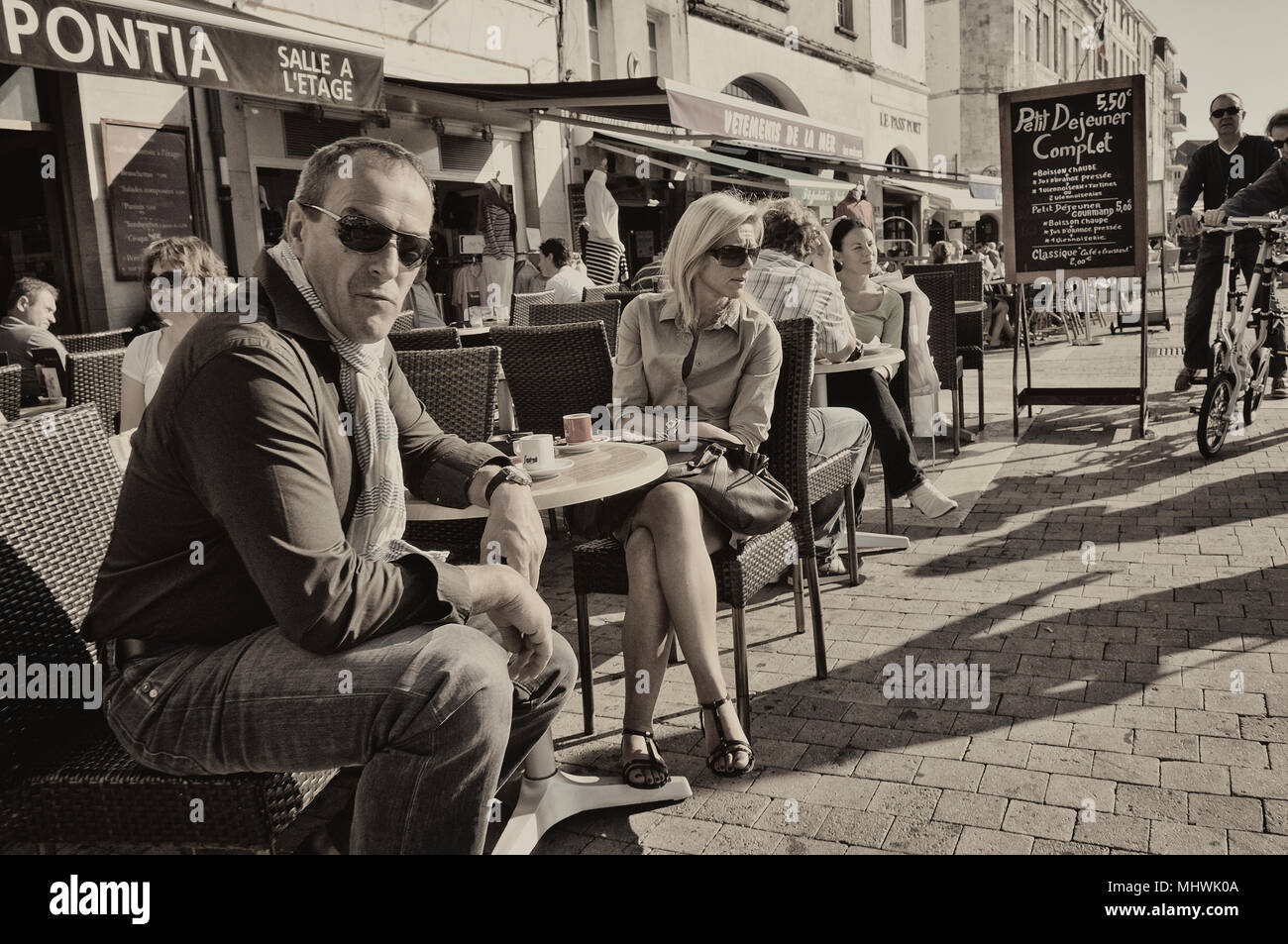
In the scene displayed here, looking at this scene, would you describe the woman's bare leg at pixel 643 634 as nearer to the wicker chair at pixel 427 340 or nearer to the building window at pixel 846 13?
the wicker chair at pixel 427 340

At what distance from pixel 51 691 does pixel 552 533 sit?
4124 mm

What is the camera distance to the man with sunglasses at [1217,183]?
25.7ft

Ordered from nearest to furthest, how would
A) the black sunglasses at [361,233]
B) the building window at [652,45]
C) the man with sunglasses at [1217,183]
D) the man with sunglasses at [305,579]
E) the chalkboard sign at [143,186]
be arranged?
the man with sunglasses at [305,579] < the black sunglasses at [361,233] < the man with sunglasses at [1217,183] < the chalkboard sign at [143,186] < the building window at [652,45]

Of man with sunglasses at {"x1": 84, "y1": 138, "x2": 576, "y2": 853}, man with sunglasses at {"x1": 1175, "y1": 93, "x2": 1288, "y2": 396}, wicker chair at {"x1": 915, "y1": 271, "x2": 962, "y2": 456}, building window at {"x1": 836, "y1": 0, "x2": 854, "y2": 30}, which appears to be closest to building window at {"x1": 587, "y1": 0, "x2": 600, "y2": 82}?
building window at {"x1": 836, "y1": 0, "x2": 854, "y2": 30}

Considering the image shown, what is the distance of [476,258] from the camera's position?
12.3m

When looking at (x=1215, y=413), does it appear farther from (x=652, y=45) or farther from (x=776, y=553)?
(x=652, y=45)

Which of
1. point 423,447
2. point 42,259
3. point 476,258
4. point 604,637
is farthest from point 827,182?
point 423,447

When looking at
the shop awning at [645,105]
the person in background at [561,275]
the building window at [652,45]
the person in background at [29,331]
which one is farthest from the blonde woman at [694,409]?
the building window at [652,45]

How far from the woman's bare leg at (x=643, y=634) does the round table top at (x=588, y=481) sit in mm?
268

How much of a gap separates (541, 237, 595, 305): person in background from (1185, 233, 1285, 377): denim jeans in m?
4.94

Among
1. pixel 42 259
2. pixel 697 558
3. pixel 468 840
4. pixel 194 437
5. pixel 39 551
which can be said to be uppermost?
pixel 42 259

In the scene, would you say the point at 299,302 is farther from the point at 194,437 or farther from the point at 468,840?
the point at 468,840

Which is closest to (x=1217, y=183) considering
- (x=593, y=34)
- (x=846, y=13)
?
(x=593, y=34)

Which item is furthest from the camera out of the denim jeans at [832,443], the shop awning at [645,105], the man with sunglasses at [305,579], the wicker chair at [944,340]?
the shop awning at [645,105]
